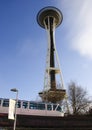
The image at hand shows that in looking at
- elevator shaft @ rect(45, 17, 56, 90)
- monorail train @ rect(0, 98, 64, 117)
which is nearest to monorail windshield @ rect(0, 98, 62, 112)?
monorail train @ rect(0, 98, 64, 117)

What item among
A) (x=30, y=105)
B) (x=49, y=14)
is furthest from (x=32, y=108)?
(x=49, y=14)

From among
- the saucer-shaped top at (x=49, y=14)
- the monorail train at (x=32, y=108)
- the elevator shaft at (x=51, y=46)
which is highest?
the saucer-shaped top at (x=49, y=14)

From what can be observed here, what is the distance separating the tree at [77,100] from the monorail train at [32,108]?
1327cm

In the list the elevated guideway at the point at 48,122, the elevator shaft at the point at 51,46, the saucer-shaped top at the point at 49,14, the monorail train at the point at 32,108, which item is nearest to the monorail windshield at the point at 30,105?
the monorail train at the point at 32,108

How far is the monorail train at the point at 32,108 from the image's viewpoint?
122ft

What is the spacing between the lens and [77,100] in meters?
54.0

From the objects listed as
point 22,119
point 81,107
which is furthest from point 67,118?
point 81,107

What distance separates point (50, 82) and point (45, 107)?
19015mm

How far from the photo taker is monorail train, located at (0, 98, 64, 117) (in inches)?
1463

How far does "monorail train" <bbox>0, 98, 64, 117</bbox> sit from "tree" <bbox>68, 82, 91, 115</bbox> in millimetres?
13268

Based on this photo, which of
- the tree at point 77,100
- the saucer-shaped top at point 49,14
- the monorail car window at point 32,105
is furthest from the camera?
the saucer-shaped top at point 49,14

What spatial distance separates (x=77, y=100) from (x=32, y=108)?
1892 centimetres

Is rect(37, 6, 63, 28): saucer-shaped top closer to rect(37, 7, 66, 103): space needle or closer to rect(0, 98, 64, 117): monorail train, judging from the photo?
rect(37, 7, 66, 103): space needle

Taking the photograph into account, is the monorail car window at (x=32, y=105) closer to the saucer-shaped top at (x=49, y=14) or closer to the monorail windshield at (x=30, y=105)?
the monorail windshield at (x=30, y=105)
